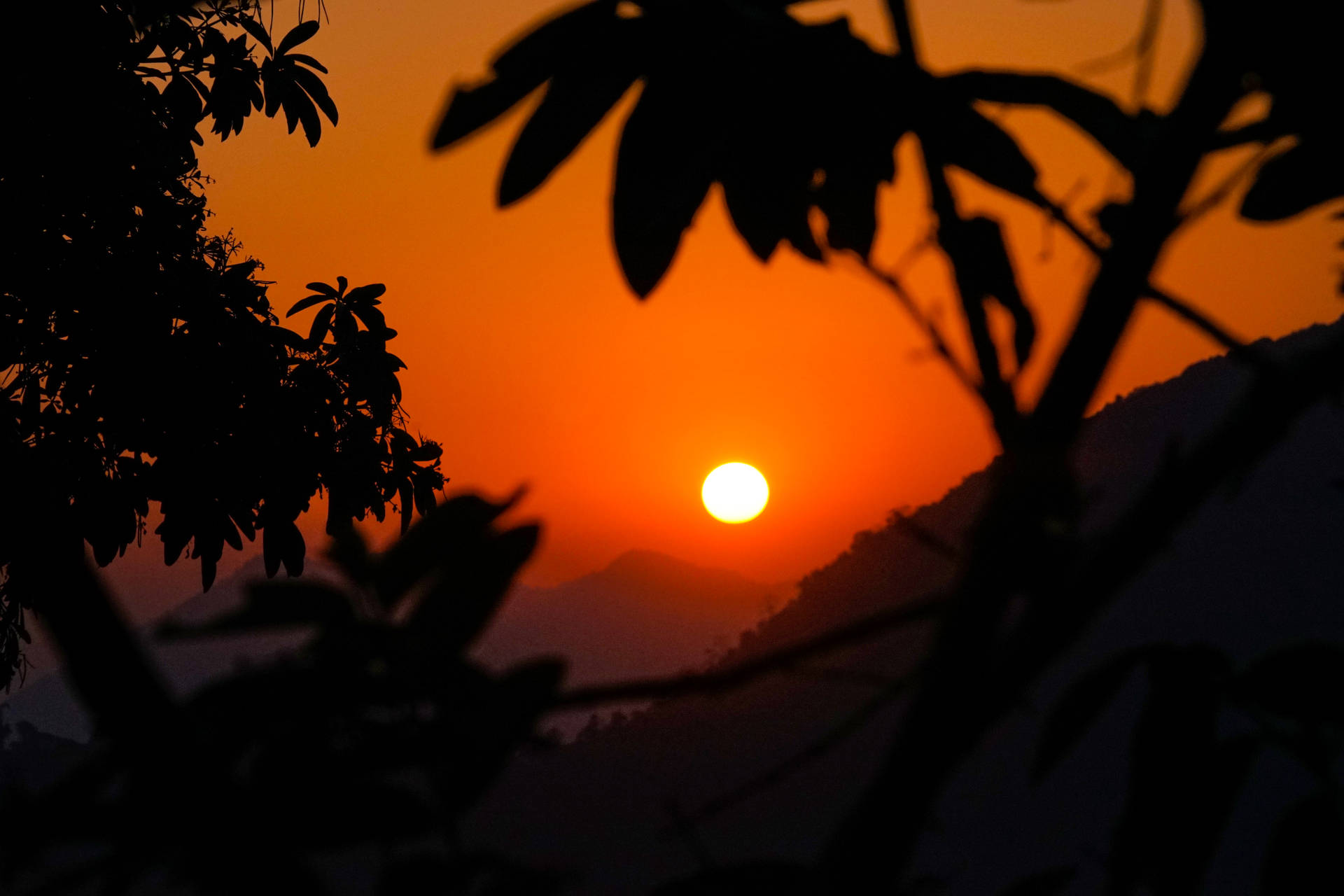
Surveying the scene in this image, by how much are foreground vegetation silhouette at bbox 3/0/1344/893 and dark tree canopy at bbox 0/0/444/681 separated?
5.34 m

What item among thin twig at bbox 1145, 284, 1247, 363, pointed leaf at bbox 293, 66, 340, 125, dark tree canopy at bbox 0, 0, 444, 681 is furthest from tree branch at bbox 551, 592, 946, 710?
pointed leaf at bbox 293, 66, 340, 125

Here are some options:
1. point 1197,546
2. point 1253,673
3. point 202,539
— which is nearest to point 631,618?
point 1197,546

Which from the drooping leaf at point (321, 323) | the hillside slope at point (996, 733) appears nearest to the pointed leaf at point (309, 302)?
the drooping leaf at point (321, 323)

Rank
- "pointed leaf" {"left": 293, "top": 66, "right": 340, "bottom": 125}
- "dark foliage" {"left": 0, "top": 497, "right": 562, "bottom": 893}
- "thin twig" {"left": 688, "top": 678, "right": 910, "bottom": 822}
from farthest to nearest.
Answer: "pointed leaf" {"left": 293, "top": 66, "right": 340, "bottom": 125} → "thin twig" {"left": 688, "top": 678, "right": 910, "bottom": 822} → "dark foliage" {"left": 0, "top": 497, "right": 562, "bottom": 893}

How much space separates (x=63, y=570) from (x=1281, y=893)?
105cm

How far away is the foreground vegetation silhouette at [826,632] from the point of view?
69 centimetres

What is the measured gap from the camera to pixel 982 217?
110 centimetres

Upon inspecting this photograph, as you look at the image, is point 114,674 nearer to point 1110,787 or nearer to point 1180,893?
point 1180,893

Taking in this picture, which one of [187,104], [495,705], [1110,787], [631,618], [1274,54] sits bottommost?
[495,705]

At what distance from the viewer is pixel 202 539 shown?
6098mm

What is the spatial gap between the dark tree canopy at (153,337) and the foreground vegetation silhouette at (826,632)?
534 centimetres

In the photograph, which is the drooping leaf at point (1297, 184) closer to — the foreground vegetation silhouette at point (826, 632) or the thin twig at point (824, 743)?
the foreground vegetation silhouette at point (826, 632)

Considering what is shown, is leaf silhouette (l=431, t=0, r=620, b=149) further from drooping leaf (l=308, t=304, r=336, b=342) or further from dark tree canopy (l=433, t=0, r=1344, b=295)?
drooping leaf (l=308, t=304, r=336, b=342)

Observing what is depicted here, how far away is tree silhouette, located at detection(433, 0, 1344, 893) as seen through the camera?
2.35ft
